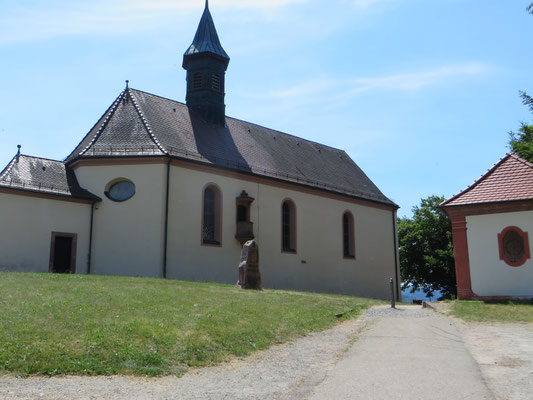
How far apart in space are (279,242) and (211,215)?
4.03m

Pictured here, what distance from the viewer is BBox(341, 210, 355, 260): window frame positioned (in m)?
30.2

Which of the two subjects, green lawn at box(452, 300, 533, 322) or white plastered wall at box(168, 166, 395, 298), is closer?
green lawn at box(452, 300, 533, 322)

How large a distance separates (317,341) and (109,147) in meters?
15.6

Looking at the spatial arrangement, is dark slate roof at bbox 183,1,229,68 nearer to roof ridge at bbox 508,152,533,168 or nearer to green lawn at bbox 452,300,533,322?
roof ridge at bbox 508,152,533,168

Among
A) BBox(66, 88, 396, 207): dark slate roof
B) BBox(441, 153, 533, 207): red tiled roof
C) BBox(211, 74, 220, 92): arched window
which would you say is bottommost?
BBox(441, 153, 533, 207): red tiled roof

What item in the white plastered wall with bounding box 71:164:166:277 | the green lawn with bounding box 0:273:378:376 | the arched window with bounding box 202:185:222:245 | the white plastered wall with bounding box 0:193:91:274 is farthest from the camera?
the arched window with bounding box 202:185:222:245

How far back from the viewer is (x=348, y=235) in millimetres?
30672

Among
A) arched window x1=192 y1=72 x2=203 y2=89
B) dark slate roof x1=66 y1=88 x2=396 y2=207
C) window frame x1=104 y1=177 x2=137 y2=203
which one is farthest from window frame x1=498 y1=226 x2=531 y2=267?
arched window x1=192 y1=72 x2=203 y2=89

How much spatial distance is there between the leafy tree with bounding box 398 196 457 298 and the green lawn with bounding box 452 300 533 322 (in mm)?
21389

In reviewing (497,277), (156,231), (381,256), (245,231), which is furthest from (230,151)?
(497,277)

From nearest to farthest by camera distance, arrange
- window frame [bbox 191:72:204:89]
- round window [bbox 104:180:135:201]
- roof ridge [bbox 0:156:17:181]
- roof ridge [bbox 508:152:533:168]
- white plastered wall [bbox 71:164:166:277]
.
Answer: roof ridge [bbox 508:152:533:168]
roof ridge [bbox 0:156:17:181]
white plastered wall [bbox 71:164:166:277]
round window [bbox 104:180:135:201]
window frame [bbox 191:72:204:89]

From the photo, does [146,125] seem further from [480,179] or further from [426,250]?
[426,250]

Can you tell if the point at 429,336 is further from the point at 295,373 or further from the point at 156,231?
the point at 156,231

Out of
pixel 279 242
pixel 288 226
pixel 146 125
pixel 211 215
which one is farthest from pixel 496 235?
pixel 146 125
